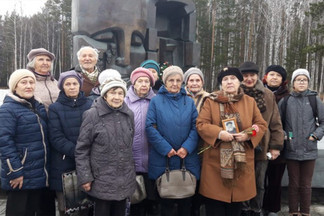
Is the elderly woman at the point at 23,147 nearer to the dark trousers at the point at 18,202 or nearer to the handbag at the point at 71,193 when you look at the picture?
the dark trousers at the point at 18,202

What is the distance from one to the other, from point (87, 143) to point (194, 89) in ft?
4.07

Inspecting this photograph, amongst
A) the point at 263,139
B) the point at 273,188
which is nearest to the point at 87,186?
the point at 263,139

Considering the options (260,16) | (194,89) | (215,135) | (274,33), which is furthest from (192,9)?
(260,16)

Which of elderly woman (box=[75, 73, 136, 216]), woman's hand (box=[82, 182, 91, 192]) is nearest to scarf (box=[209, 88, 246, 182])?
elderly woman (box=[75, 73, 136, 216])

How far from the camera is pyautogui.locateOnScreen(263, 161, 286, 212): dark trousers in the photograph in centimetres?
301

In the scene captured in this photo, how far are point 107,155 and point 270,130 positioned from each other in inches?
64.3

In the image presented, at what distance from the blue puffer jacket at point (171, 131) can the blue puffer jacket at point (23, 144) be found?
912 mm

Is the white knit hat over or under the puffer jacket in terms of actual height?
over

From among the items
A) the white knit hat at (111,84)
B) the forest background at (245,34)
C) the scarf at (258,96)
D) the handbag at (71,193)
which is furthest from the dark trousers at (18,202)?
the forest background at (245,34)

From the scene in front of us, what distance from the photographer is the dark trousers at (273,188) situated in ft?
9.87

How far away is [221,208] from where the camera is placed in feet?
8.18

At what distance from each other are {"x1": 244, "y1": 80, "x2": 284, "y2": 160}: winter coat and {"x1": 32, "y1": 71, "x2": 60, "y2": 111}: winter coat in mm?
2063

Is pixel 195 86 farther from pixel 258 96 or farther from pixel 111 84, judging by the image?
pixel 111 84

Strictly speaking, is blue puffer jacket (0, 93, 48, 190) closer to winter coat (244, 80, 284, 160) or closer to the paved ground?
the paved ground
